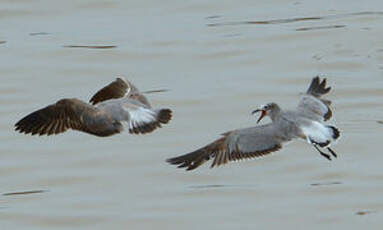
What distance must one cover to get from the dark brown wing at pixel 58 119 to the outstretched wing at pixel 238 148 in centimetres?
74

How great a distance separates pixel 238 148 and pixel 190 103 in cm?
356

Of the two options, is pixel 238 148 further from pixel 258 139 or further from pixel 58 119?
pixel 58 119

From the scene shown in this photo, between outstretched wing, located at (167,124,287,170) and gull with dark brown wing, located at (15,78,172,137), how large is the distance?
0.33 metres

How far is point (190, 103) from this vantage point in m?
13.0

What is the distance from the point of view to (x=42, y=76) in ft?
45.8

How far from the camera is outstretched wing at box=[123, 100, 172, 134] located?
9.42 meters

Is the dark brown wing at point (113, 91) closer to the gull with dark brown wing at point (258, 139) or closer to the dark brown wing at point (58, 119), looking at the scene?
the dark brown wing at point (58, 119)

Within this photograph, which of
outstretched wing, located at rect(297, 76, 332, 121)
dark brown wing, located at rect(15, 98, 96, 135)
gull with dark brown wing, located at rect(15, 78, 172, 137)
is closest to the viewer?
gull with dark brown wing, located at rect(15, 78, 172, 137)

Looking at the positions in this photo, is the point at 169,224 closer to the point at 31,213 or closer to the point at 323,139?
the point at 31,213

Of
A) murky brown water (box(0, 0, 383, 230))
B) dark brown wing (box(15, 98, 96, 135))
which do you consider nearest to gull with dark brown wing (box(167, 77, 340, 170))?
dark brown wing (box(15, 98, 96, 135))

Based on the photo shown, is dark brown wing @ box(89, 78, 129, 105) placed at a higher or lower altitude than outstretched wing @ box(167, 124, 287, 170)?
higher

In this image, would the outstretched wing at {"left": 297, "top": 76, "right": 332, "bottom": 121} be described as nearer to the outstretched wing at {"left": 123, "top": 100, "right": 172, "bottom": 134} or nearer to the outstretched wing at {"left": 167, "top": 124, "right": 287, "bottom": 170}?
the outstretched wing at {"left": 167, "top": 124, "right": 287, "bottom": 170}

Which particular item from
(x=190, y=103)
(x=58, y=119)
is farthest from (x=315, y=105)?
(x=190, y=103)

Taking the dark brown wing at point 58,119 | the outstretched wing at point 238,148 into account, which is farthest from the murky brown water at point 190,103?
the dark brown wing at point 58,119
